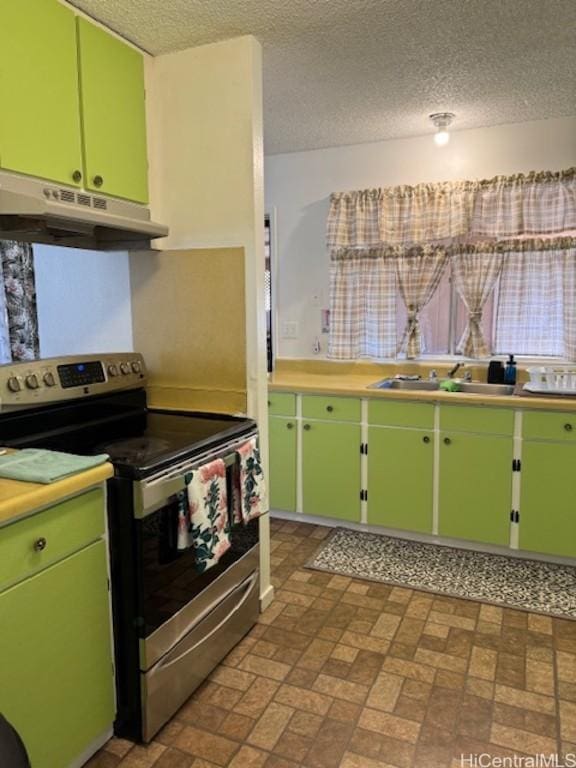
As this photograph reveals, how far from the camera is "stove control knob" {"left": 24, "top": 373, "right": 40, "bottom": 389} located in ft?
6.00

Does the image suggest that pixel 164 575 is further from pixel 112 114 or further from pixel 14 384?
pixel 112 114

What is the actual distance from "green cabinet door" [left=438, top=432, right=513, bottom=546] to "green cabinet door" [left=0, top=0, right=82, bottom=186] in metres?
2.18

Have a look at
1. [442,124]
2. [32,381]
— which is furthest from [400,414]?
[32,381]

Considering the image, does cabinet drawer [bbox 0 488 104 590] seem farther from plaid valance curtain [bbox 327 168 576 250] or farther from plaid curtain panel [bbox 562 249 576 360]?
plaid curtain panel [bbox 562 249 576 360]

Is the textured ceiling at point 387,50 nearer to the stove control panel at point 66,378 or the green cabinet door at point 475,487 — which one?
the stove control panel at point 66,378

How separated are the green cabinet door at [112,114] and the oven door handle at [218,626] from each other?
1589mm

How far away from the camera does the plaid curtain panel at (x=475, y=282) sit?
3336 millimetres

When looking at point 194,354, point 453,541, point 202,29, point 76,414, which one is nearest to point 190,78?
point 202,29

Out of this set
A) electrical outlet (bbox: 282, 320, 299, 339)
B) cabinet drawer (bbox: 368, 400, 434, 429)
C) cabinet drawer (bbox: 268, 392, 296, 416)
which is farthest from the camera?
electrical outlet (bbox: 282, 320, 299, 339)

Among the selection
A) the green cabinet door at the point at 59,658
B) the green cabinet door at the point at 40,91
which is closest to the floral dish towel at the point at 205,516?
the green cabinet door at the point at 59,658

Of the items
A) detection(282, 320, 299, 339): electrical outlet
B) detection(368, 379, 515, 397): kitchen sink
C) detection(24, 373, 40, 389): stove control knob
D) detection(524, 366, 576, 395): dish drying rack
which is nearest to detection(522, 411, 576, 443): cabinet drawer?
detection(524, 366, 576, 395): dish drying rack

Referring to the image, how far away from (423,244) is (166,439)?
87.0 inches

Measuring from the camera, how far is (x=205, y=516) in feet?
5.90

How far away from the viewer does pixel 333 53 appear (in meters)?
2.30
